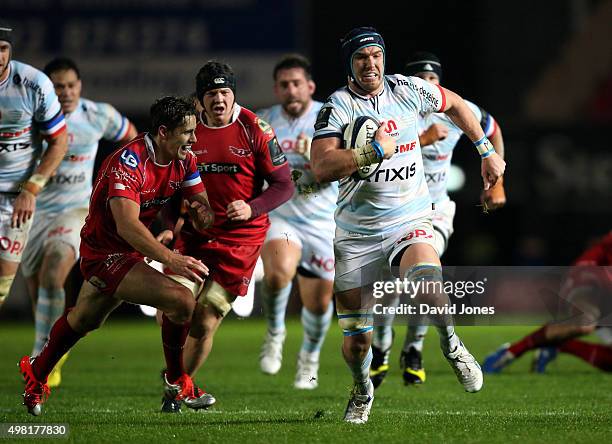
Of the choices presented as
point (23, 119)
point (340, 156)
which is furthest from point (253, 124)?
point (23, 119)

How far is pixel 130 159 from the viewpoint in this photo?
742 cm

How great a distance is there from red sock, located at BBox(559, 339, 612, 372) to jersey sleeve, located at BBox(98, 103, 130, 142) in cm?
458

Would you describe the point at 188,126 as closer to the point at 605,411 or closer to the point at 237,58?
the point at 605,411

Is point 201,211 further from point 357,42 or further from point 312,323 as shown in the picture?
point 312,323

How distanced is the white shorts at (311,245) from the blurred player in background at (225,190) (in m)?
1.90

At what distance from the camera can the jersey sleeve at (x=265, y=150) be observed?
8.39 metres

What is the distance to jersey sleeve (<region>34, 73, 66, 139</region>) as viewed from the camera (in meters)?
8.98

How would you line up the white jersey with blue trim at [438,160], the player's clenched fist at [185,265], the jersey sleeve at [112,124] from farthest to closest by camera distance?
1. the jersey sleeve at [112,124]
2. the white jersey with blue trim at [438,160]
3. the player's clenched fist at [185,265]

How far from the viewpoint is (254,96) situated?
19.2 m

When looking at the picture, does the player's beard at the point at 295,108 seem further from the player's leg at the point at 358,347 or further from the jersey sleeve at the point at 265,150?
the player's leg at the point at 358,347

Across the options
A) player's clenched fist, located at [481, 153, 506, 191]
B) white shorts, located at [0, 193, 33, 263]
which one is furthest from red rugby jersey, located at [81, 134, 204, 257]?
player's clenched fist, located at [481, 153, 506, 191]

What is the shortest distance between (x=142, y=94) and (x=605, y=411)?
12.7m

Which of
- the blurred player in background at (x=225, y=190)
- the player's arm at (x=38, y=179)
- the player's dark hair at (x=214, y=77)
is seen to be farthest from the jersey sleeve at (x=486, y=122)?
the player's arm at (x=38, y=179)

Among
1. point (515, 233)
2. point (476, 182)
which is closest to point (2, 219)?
point (476, 182)
